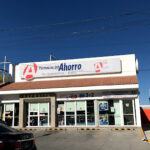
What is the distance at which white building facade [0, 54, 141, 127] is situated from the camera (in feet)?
62.7

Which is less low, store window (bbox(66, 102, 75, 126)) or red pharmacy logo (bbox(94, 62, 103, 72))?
red pharmacy logo (bbox(94, 62, 103, 72))

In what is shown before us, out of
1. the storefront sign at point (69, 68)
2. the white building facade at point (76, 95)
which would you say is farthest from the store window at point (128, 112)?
the storefront sign at point (69, 68)

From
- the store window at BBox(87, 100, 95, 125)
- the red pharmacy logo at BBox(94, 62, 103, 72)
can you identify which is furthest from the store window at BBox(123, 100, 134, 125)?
the red pharmacy logo at BBox(94, 62, 103, 72)

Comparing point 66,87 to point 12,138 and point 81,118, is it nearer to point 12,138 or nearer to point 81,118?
point 81,118

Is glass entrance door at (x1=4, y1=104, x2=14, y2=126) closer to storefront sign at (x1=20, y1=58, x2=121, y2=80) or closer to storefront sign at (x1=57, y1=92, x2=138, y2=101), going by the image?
storefront sign at (x1=20, y1=58, x2=121, y2=80)

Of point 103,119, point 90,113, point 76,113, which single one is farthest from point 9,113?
point 103,119

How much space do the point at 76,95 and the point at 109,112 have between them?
3.57 meters

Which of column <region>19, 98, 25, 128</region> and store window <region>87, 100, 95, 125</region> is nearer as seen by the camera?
store window <region>87, 100, 95, 125</region>

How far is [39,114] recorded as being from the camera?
21.1 metres

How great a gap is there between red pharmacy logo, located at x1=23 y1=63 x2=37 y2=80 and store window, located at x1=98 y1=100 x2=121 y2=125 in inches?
322

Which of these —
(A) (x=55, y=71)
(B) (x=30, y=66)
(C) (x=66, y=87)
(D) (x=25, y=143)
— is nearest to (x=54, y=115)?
(C) (x=66, y=87)

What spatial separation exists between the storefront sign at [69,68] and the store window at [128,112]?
3226 mm

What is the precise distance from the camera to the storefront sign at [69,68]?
68.1 ft

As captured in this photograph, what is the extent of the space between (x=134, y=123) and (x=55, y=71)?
9478 millimetres
